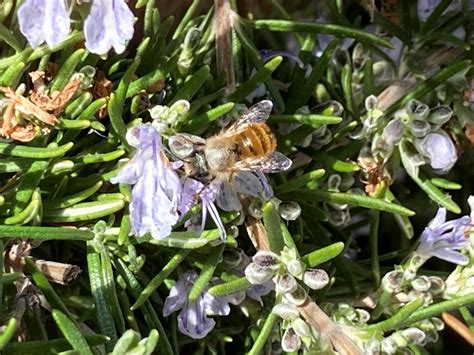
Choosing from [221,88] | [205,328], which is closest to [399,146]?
[221,88]

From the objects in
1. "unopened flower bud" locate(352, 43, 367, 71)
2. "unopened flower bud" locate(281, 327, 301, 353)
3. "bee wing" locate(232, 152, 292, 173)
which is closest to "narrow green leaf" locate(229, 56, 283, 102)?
"bee wing" locate(232, 152, 292, 173)

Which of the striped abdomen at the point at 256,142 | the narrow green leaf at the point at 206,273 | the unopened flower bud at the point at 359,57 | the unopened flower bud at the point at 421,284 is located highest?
the striped abdomen at the point at 256,142

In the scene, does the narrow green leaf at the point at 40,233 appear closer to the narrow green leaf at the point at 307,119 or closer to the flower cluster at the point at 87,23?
the flower cluster at the point at 87,23

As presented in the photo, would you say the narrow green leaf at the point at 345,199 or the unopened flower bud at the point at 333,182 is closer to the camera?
the narrow green leaf at the point at 345,199

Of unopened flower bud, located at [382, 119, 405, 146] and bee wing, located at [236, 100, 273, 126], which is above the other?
bee wing, located at [236, 100, 273, 126]

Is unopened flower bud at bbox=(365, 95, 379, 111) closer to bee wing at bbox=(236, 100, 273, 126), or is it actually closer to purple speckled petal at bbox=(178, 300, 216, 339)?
bee wing at bbox=(236, 100, 273, 126)

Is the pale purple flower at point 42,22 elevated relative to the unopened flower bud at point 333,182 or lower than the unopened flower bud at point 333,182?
elevated

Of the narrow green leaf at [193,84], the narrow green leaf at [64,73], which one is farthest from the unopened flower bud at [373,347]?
the narrow green leaf at [64,73]
